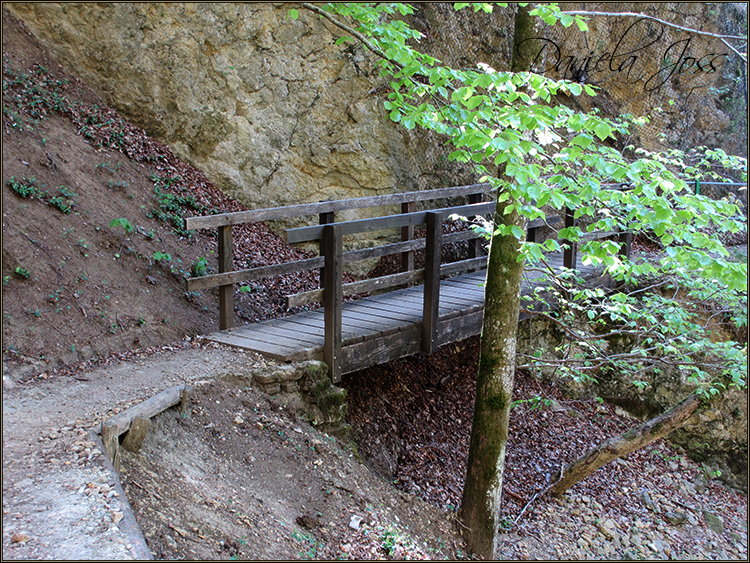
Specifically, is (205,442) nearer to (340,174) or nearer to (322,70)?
(340,174)

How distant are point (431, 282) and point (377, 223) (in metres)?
0.92

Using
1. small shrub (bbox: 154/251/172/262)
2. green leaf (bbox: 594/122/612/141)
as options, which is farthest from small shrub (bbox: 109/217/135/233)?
green leaf (bbox: 594/122/612/141)

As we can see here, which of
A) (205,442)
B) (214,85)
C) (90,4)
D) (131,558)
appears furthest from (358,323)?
(90,4)

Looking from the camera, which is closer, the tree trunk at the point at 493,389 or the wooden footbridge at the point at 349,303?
the tree trunk at the point at 493,389

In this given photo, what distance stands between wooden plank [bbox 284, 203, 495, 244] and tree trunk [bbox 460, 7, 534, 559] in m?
1.60

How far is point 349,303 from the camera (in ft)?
25.0

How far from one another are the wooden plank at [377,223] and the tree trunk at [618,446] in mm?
3468

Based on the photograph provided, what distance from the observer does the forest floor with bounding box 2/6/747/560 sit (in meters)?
3.69

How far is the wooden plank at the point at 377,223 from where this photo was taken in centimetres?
580

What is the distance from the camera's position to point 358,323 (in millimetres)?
6707

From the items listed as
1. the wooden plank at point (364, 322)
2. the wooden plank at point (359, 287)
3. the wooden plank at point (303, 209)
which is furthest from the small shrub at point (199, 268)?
the wooden plank at point (364, 322)

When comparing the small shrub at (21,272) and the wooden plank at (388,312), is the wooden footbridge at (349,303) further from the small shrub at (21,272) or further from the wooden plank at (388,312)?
the small shrub at (21,272)

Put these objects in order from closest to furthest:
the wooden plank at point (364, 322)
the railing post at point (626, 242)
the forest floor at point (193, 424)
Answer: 1. the forest floor at point (193, 424)
2. the wooden plank at point (364, 322)
3. the railing post at point (626, 242)

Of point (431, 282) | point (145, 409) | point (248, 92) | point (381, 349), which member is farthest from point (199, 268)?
point (248, 92)
